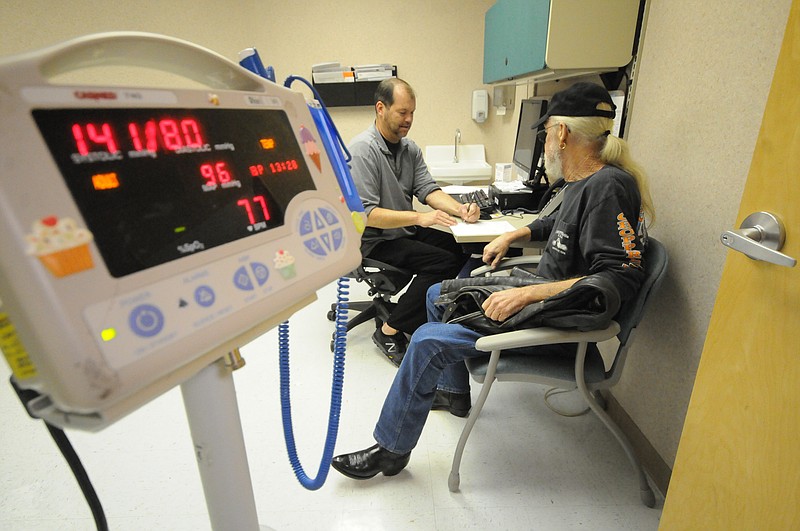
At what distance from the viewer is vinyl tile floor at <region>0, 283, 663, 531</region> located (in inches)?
49.6

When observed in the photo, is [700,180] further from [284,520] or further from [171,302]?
[284,520]

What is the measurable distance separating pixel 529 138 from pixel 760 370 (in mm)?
1883

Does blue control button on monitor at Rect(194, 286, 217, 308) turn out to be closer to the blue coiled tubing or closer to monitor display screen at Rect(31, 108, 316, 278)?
monitor display screen at Rect(31, 108, 316, 278)

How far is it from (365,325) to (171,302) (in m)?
2.10

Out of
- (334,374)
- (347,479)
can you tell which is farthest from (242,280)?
(347,479)

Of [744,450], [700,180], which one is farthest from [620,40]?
[744,450]

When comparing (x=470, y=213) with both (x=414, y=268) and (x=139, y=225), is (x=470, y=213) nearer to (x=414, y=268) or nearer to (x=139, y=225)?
(x=414, y=268)

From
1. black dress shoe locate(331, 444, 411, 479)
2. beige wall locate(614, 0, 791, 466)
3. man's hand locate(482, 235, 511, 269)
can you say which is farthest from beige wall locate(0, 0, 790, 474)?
black dress shoe locate(331, 444, 411, 479)

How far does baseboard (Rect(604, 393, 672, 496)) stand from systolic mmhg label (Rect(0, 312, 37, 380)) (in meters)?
1.61

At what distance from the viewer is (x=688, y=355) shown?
120cm

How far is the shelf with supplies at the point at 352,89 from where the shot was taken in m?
3.38

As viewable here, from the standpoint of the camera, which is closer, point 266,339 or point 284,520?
point 284,520

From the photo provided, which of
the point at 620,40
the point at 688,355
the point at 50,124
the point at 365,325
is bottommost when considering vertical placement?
the point at 365,325

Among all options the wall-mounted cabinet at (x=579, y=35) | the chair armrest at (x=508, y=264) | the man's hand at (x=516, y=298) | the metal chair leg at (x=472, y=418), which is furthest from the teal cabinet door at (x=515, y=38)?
the metal chair leg at (x=472, y=418)
